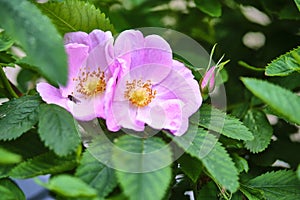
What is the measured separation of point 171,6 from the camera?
2.76ft

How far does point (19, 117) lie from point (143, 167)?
0.13 meters

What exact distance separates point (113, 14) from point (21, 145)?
0.28m

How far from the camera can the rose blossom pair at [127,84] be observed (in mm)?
439

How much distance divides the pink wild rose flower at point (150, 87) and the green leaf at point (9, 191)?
0.09m

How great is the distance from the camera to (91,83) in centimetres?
47

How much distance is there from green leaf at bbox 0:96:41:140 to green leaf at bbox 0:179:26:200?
35 millimetres

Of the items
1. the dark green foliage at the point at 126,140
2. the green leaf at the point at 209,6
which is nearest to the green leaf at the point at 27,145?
the dark green foliage at the point at 126,140

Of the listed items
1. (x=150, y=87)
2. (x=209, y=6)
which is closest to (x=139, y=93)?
(x=150, y=87)

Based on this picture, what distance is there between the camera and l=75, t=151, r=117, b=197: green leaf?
Result: 1.28 feet

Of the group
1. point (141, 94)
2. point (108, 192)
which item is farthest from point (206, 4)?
point (108, 192)

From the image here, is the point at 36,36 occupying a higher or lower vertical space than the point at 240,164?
higher

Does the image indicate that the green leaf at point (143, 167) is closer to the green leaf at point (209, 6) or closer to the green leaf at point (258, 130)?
the green leaf at point (258, 130)

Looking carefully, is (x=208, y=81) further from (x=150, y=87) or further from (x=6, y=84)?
(x=6, y=84)

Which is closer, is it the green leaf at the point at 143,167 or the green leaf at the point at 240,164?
the green leaf at the point at 143,167
